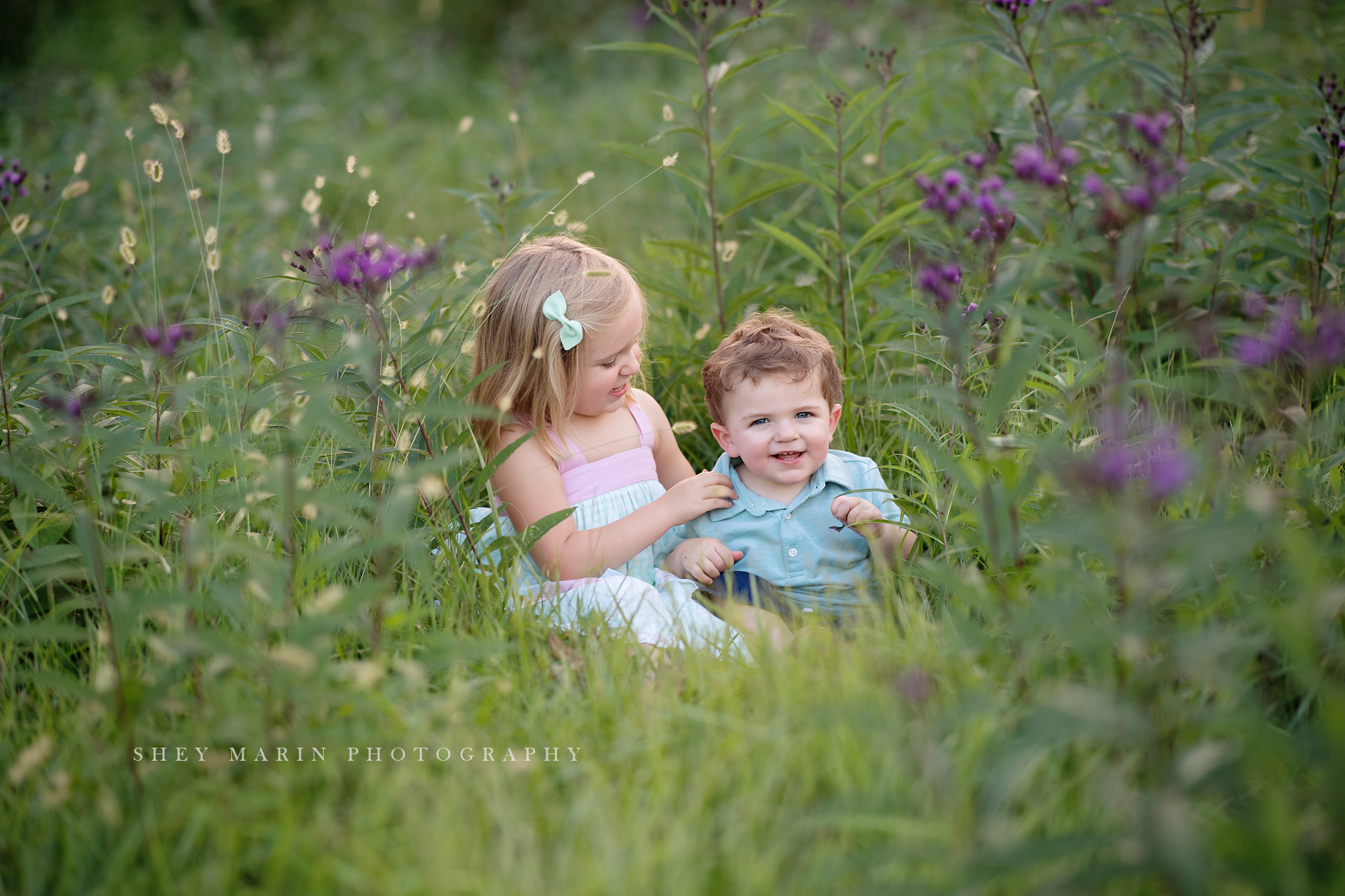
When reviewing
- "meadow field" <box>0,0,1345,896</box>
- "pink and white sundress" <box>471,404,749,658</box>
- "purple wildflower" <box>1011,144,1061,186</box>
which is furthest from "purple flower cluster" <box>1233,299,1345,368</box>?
"pink and white sundress" <box>471,404,749,658</box>

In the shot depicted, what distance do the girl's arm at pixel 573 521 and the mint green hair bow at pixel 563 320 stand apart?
36cm

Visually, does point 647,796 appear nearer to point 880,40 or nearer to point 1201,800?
point 1201,800

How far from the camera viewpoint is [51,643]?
2279 millimetres

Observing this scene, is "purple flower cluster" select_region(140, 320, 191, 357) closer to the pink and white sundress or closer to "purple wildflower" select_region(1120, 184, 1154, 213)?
the pink and white sundress

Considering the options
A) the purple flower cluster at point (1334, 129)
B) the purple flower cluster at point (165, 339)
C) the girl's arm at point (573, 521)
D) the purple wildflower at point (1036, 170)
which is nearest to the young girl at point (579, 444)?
the girl's arm at point (573, 521)

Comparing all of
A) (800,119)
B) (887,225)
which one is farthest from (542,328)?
(887,225)

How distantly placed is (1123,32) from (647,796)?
521 centimetres

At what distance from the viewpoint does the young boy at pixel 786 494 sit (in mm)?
2648

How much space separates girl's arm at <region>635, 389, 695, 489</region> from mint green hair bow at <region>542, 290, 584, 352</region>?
0.52 m

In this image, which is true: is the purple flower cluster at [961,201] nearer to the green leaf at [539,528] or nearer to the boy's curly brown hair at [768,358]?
the boy's curly brown hair at [768,358]

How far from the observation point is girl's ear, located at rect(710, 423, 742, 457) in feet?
9.16

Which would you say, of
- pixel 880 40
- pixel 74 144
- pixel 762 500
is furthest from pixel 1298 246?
pixel 74 144

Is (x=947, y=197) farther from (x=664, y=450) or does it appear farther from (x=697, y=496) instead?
(x=664, y=450)

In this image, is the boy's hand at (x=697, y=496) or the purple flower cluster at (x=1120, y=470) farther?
the boy's hand at (x=697, y=496)
